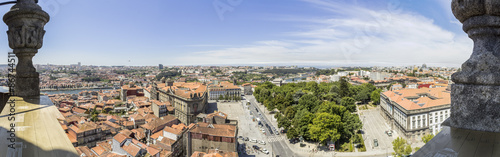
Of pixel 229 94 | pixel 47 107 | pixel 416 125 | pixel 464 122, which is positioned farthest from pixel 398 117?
pixel 229 94

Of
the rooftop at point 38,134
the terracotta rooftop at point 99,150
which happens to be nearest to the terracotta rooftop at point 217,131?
the terracotta rooftop at point 99,150

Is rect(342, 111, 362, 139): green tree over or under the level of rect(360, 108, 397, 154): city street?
over

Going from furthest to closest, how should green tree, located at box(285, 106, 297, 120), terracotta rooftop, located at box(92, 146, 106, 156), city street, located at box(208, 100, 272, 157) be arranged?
green tree, located at box(285, 106, 297, 120), city street, located at box(208, 100, 272, 157), terracotta rooftop, located at box(92, 146, 106, 156)

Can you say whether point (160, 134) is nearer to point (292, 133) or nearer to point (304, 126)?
point (292, 133)

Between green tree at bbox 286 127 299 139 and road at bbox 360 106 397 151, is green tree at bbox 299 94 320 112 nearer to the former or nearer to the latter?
road at bbox 360 106 397 151

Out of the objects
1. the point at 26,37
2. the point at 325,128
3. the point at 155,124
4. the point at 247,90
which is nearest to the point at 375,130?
the point at 325,128

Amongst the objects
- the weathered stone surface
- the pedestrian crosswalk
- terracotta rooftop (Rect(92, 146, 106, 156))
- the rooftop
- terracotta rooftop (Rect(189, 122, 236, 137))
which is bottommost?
the pedestrian crosswalk

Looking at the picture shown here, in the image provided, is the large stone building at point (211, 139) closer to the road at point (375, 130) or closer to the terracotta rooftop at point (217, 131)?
the terracotta rooftop at point (217, 131)

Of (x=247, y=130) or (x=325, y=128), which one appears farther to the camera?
(x=247, y=130)

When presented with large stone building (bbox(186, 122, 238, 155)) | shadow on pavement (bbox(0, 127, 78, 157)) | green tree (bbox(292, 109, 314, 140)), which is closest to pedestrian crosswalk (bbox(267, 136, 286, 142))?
green tree (bbox(292, 109, 314, 140))
